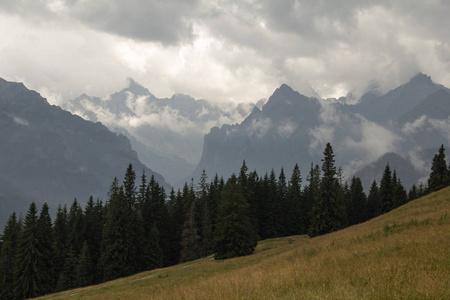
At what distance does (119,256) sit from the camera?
157ft

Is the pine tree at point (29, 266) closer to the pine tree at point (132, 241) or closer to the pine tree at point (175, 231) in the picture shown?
the pine tree at point (132, 241)

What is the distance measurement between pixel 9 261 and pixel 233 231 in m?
40.5

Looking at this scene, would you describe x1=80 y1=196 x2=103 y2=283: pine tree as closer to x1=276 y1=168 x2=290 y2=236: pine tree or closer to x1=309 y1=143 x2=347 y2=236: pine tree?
x1=276 y1=168 x2=290 y2=236: pine tree

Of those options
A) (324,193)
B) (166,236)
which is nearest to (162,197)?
(166,236)

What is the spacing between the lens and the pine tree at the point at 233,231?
38.9 metres

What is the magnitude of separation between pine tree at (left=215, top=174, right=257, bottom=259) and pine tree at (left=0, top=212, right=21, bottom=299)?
32.9 m

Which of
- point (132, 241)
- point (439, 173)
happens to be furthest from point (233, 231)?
point (439, 173)

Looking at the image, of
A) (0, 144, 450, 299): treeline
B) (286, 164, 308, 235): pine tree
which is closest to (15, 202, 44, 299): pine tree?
(0, 144, 450, 299): treeline

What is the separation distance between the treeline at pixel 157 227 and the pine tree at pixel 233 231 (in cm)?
13

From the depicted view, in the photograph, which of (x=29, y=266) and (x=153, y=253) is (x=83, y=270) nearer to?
(x=29, y=266)

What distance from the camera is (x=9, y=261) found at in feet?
167

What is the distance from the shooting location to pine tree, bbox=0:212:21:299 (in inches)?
1868

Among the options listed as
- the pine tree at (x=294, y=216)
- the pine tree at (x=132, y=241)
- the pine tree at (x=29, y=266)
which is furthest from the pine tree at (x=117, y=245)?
the pine tree at (x=294, y=216)

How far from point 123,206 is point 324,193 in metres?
33.7
